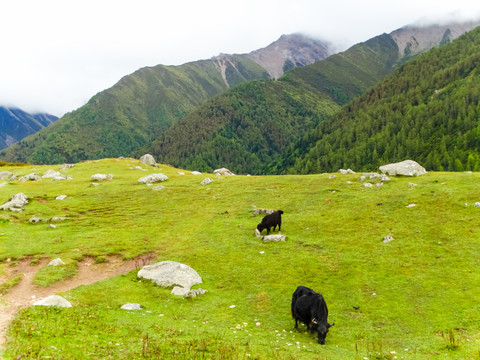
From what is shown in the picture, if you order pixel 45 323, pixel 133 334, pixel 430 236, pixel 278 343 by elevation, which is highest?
pixel 45 323

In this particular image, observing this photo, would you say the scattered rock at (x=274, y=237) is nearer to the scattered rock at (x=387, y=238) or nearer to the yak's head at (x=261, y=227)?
the yak's head at (x=261, y=227)

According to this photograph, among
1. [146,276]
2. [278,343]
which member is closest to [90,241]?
[146,276]

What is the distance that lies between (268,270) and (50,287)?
17.8m

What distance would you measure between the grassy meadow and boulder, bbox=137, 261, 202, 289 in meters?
0.85

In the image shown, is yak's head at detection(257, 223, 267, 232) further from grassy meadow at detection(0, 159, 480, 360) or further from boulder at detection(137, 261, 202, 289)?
boulder at detection(137, 261, 202, 289)

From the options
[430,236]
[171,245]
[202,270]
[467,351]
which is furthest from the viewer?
[171,245]

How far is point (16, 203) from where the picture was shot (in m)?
50.3

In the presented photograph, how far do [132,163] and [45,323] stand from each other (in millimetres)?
91100

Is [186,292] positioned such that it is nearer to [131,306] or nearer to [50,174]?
[131,306]

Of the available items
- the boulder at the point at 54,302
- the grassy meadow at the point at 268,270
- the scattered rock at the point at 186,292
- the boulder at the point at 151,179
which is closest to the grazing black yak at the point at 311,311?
the grassy meadow at the point at 268,270

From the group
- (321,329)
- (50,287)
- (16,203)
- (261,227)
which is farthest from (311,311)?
(16,203)

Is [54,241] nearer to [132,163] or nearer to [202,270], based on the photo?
[202,270]

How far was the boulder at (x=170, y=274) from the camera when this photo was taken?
84.3ft

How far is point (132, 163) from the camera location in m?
101
